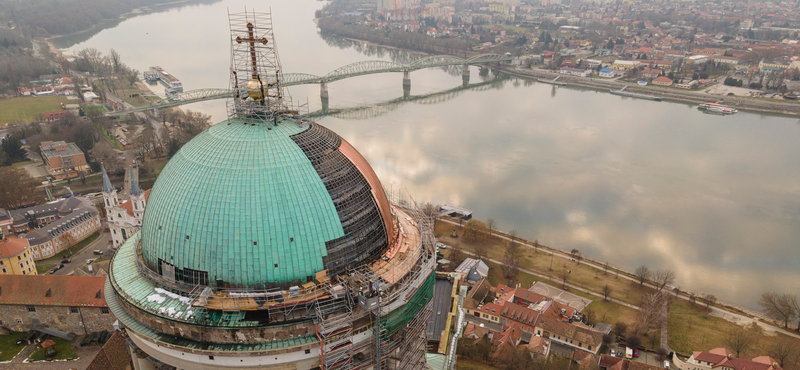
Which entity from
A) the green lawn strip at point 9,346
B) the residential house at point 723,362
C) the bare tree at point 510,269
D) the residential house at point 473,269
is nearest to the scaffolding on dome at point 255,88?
the green lawn strip at point 9,346

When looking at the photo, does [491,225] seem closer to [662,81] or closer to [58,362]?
[58,362]

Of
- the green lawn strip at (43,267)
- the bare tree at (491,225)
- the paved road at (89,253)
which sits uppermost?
the green lawn strip at (43,267)

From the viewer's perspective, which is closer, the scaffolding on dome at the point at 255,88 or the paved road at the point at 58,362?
the scaffolding on dome at the point at 255,88

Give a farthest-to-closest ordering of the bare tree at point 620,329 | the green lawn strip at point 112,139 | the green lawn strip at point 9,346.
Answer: the green lawn strip at point 112,139
the bare tree at point 620,329
the green lawn strip at point 9,346

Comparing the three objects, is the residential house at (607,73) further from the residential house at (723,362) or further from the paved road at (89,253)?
the paved road at (89,253)

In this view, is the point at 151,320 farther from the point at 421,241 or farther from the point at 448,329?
the point at 448,329

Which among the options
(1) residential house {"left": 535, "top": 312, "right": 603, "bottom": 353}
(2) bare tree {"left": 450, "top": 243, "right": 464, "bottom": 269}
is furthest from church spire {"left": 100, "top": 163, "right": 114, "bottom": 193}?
(1) residential house {"left": 535, "top": 312, "right": 603, "bottom": 353}

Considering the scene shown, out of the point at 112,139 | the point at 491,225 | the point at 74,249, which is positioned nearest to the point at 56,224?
the point at 74,249
